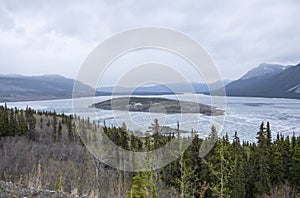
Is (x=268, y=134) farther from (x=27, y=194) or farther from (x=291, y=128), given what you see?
(x=27, y=194)

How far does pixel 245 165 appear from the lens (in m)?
29.7

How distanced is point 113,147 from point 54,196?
24.8 metres

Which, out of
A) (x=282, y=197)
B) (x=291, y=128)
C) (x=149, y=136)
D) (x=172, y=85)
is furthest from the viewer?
(x=291, y=128)

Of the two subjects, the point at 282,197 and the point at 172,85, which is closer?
the point at 172,85

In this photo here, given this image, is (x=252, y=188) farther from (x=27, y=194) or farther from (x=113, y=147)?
(x=27, y=194)

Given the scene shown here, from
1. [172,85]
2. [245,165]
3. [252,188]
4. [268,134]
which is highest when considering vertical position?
[172,85]

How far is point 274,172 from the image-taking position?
93.7ft

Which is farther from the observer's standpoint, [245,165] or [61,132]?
[61,132]

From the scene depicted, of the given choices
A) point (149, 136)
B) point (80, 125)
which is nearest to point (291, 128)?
point (80, 125)

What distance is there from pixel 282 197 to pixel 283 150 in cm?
803

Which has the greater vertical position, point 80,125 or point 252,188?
point 80,125

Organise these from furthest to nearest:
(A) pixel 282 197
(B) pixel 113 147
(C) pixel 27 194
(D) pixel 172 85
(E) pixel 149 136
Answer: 1. (B) pixel 113 147
2. (A) pixel 282 197
3. (E) pixel 149 136
4. (D) pixel 172 85
5. (C) pixel 27 194

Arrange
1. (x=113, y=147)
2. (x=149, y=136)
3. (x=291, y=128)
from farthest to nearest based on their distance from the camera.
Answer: (x=291, y=128) → (x=113, y=147) → (x=149, y=136)

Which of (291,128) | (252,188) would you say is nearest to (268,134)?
(252,188)
